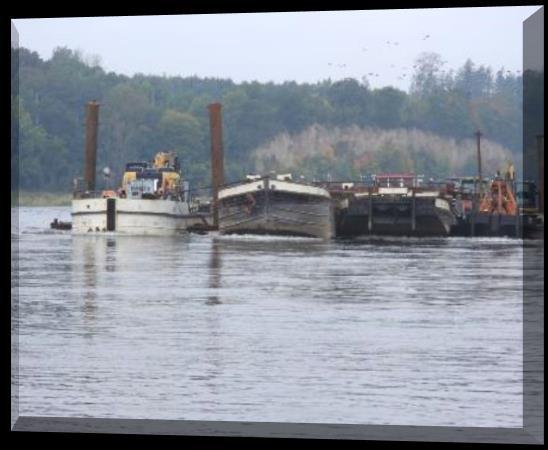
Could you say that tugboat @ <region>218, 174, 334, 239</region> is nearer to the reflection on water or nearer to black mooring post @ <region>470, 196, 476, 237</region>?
the reflection on water

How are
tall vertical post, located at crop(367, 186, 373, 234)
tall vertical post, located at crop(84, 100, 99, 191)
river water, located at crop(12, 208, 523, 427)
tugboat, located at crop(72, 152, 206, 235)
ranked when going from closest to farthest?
river water, located at crop(12, 208, 523, 427)
tall vertical post, located at crop(84, 100, 99, 191)
tugboat, located at crop(72, 152, 206, 235)
tall vertical post, located at crop(367, 186, 373, 234)

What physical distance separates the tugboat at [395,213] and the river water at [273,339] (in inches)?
485

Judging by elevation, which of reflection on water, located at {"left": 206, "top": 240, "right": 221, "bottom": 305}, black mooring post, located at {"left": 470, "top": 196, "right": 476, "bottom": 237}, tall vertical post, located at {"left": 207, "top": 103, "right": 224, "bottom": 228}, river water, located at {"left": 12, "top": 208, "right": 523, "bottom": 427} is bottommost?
river water, located at {"left": 12, "top": 208, "right": 523, "bottom": 427}

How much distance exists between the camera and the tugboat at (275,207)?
40.7m

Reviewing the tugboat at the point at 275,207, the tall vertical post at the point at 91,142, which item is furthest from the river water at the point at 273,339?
the tall vertical post at the point at 91,142

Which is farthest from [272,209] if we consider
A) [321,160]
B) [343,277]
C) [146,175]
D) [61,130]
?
[61,130]

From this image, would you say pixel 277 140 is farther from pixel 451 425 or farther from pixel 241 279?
pixel 451 425

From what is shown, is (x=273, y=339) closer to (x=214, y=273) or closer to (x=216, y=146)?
(x=214, y=273)

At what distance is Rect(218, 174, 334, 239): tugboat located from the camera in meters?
40.7

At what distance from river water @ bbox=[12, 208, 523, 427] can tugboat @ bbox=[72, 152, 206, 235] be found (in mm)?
9509

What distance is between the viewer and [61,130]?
7044 centimetres

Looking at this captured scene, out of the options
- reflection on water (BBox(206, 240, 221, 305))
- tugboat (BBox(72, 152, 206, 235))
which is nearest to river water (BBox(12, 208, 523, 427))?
reflection on water (BBox(206, 240, 221, 305))

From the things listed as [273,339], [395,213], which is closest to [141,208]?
[395,213]

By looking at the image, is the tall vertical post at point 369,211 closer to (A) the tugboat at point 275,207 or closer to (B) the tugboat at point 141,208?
(A) the tugboat at point 275,207
